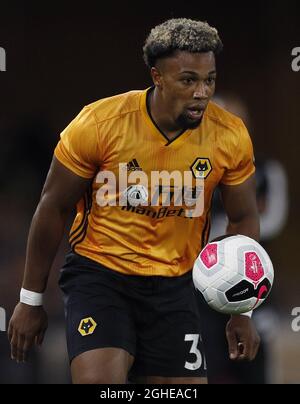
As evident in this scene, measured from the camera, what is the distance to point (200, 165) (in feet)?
16.7

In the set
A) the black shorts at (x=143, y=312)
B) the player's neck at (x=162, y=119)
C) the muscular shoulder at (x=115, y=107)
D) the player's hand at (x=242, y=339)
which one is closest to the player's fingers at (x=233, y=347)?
the player's hand at (x=242, y=339)

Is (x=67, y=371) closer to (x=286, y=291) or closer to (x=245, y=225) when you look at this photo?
(x=286, y=291)

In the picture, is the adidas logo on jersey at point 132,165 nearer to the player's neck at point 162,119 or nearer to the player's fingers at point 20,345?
the player's neck at point 162,119

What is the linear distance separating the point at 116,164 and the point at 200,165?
40 cm

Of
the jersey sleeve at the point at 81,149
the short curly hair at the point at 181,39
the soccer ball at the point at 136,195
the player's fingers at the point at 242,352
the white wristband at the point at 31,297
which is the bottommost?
the player's fingers at the point at 242,352

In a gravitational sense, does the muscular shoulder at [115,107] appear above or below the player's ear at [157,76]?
below

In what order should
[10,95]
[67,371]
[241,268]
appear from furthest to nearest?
[10,95] → [67,371] → [241,268]

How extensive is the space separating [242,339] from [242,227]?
530 mm

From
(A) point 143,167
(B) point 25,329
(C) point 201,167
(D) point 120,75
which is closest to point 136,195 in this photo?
(A) point 143,167

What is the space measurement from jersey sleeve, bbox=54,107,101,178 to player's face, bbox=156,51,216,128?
0.39m

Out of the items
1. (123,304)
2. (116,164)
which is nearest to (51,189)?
(116,164)

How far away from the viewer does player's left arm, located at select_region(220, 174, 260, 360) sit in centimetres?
515

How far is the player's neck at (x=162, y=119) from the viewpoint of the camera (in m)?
5.09

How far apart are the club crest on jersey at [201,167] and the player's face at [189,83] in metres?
0.18
